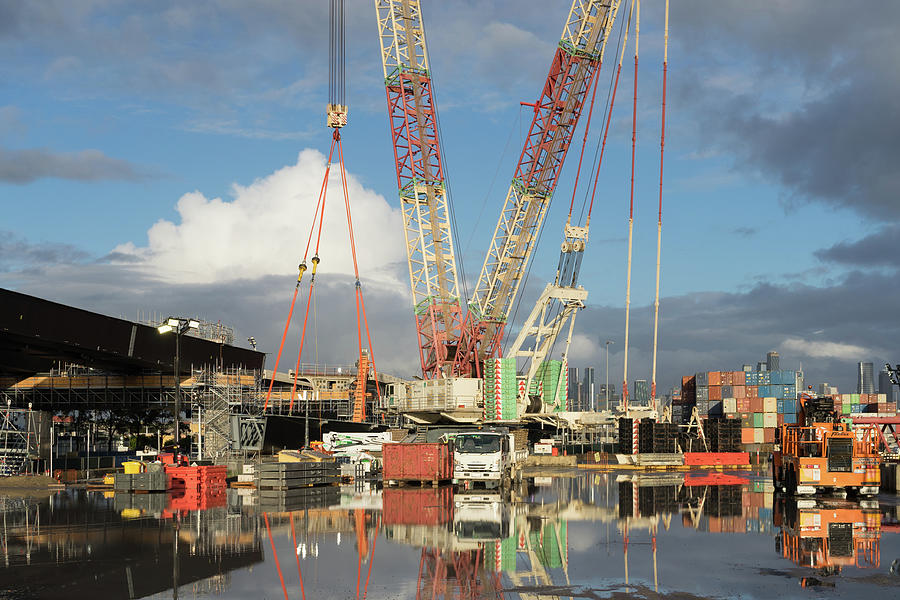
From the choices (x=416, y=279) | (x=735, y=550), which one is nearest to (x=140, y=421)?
(x=416, y=279)

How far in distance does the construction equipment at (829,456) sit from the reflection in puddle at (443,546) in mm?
914

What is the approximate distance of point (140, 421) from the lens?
10662 centimetres

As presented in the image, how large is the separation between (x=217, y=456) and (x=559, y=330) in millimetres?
31801

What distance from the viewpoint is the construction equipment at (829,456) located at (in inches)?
1277

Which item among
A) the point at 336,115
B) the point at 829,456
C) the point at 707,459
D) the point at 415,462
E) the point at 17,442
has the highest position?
the point at 336,115

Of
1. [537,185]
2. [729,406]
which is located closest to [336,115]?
[537,185]

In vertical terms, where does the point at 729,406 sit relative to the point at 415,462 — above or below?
below

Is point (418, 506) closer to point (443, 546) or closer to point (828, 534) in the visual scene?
point (443, 546)

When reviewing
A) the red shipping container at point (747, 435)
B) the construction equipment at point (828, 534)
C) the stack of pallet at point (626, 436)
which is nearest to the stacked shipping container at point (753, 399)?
the red shipping container at point (747, 435)

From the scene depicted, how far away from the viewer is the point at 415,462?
4169 cm

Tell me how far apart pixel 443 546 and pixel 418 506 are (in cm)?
1064

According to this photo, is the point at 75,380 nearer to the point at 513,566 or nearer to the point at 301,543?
the point at 301,543

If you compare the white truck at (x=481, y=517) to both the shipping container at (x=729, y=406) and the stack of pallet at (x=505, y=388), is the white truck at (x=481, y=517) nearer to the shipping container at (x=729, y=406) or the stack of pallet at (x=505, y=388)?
the stack of pallet at (x=505, y=388)

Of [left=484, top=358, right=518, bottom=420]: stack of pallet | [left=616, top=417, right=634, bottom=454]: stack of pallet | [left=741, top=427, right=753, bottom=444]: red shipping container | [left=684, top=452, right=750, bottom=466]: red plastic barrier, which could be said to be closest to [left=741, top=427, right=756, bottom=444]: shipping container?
[left=741, top=427, right=753, bottom=444]: red shipping container
